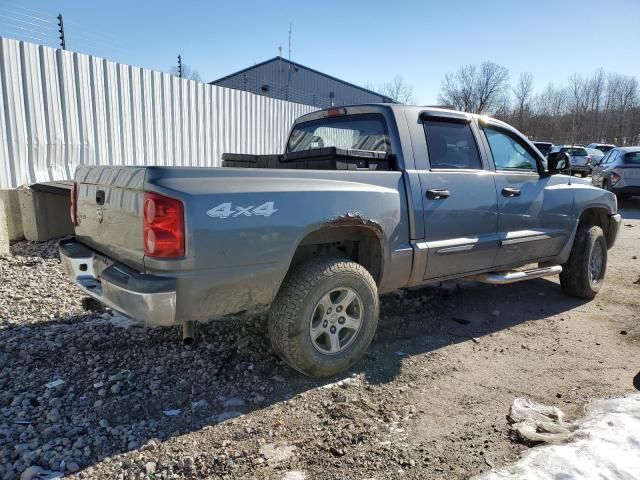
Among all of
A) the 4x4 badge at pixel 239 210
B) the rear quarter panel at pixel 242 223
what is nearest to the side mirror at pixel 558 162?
the rear quarter panel at pixel 242 223

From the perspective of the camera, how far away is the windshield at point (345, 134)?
12.4ft

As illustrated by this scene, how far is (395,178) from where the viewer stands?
343 cm

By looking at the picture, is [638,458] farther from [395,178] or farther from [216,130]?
[216,130]

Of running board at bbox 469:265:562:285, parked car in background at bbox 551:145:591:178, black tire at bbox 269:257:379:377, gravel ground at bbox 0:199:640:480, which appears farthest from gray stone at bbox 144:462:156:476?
parked car in background at bbox 551:145:591:178

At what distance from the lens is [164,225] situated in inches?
96.0

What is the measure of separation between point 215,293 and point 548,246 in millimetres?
3711

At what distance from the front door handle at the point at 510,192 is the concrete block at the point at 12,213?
253 inches

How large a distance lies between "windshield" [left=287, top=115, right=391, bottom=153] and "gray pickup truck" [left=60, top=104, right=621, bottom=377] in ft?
0.04

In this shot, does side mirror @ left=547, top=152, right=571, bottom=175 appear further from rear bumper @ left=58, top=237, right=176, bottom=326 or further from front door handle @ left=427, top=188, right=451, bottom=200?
rear bumper @ left=58, top=237, right=176, bottom=326

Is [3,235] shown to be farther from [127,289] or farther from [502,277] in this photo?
[502,277]

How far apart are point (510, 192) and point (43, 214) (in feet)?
20.4

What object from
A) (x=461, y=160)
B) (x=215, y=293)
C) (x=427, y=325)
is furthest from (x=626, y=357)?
(x=215, y=293)

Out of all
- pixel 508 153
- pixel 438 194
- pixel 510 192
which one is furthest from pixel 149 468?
pixel 508 153

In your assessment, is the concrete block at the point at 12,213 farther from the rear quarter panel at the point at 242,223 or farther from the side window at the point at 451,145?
the side window at the point at 451,145
